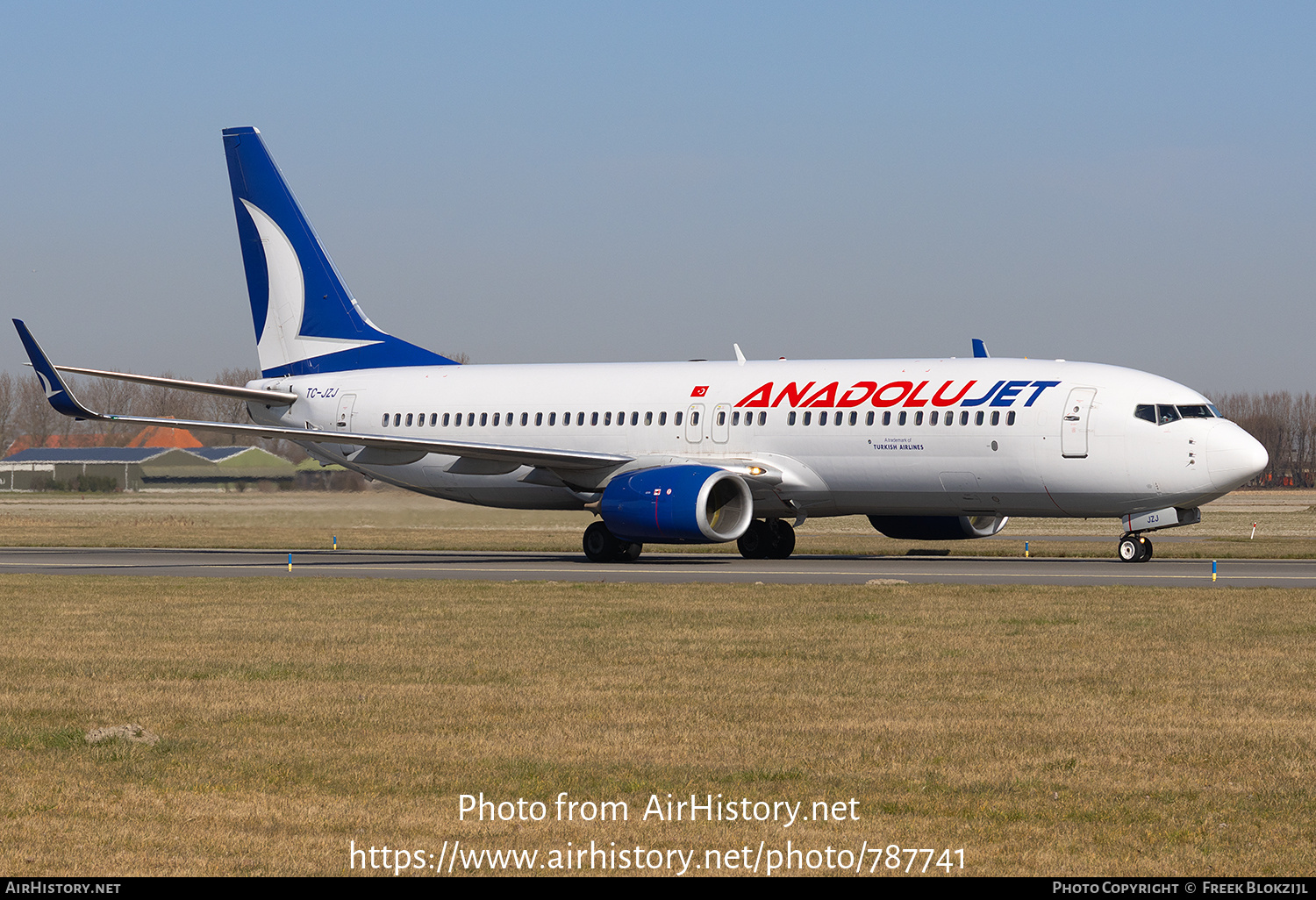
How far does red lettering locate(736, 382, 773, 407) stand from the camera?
99.3 ft

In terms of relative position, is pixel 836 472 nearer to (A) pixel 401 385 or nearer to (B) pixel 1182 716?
(A) pixel 401 385

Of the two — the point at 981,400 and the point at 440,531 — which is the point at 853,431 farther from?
the point at 440,531

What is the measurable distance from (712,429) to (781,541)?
3.11 metres

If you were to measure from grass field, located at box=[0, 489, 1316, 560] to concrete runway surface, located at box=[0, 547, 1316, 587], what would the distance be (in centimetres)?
196

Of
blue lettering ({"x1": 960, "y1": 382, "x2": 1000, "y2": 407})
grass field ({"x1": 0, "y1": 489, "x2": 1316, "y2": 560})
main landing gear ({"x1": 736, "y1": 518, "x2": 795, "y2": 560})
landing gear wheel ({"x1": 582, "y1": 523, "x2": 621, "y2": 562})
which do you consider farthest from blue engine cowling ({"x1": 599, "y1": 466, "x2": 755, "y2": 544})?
grass field ({"x1": 0, "y1": 489, "x2": 1316, "y2": 560})

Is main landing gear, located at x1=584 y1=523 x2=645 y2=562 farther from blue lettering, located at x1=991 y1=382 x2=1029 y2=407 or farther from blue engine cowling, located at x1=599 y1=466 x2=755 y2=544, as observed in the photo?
blue lettering, located at x1=991 y1=382 x2=1029 y2=407

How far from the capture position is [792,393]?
1182 inches

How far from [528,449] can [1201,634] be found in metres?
17.1

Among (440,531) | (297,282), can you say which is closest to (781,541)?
(297,282)

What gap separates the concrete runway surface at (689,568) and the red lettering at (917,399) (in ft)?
9.87

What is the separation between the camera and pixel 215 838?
7379mm

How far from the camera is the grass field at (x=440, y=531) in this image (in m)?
Result: 34.8
